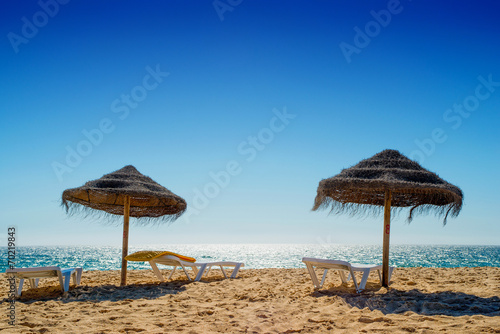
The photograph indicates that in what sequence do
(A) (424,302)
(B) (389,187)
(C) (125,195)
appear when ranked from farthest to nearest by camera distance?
(C) (125,195) → (B) (389,187) → (A) (424,302)

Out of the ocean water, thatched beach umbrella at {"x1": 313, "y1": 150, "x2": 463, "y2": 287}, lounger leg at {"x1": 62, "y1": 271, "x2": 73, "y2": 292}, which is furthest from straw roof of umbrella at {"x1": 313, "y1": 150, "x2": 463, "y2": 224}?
the ocean water

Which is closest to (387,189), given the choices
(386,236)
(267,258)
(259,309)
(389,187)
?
(389,187)

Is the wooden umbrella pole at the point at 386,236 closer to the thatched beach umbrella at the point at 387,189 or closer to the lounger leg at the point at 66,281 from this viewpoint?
the thatched beach umbrella at the point at 387,189

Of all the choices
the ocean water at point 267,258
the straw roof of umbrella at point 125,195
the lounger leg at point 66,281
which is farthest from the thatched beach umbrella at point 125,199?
the ocean water at point 267,258

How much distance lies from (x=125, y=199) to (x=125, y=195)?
360 millimetres

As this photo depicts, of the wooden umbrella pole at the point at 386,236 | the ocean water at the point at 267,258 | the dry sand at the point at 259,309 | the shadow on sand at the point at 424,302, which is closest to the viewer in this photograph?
the dry sand at the point at 259,309

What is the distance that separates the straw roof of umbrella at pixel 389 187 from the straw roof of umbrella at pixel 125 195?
324cm

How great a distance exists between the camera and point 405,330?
3.81m

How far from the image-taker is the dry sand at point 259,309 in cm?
405

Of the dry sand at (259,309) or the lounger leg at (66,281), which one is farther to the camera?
the lounger leg at (66,281)

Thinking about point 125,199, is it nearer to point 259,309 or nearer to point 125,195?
point 125,195

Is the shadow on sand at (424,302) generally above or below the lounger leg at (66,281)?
below

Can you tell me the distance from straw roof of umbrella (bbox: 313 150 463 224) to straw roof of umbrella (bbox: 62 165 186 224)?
3235 mm

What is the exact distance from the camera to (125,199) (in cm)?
761
